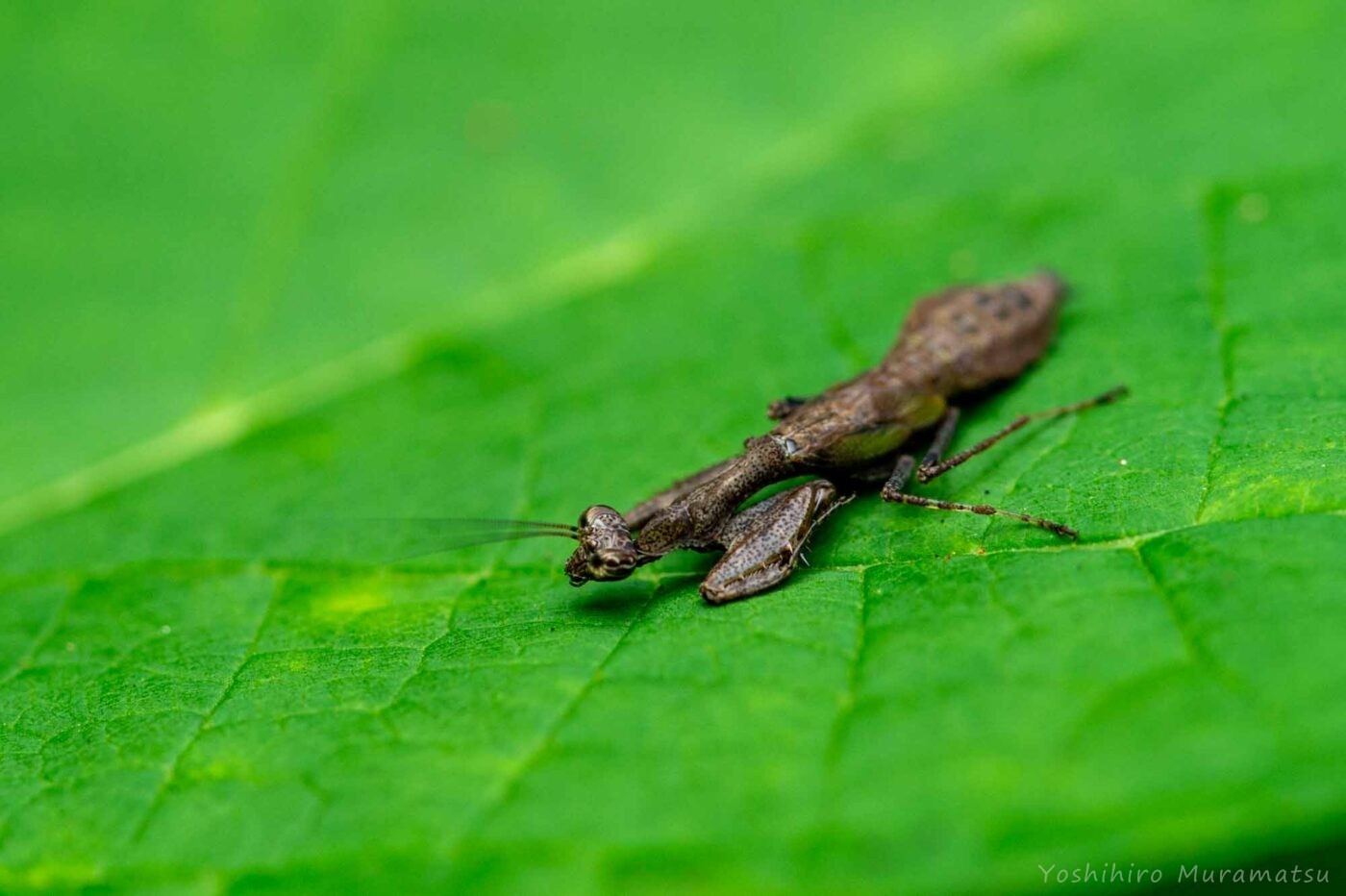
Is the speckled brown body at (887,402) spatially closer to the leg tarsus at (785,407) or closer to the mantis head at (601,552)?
the leg tarsus at (785,407)

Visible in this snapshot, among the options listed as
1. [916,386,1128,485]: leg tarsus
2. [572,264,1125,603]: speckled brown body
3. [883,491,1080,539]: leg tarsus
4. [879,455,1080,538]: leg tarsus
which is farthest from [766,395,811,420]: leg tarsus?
[883,491,1080,539]: leg tarsus

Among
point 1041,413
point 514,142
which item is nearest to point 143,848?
point 1041,413

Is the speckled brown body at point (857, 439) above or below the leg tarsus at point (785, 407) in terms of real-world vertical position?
below

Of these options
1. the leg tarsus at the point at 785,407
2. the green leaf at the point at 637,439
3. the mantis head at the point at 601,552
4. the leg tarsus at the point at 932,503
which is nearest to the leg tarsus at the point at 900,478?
the leg tarsus at the point at 932,503

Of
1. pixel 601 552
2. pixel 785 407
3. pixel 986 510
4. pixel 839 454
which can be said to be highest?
pixel 601 552

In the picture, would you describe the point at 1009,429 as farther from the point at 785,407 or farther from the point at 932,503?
the point at 785,407

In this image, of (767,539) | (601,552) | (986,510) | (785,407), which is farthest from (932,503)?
(601,552)
